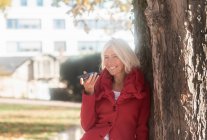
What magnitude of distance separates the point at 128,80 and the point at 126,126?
39 cm

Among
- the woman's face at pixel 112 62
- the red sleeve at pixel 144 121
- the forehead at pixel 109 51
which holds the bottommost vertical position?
the red sleeve at pixel 144 121

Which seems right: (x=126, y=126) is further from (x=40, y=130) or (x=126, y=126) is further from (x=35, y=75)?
(x=35, y=75)

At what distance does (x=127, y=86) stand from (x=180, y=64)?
702 mm

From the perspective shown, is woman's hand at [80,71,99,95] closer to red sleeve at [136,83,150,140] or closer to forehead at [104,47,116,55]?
forehead at [104,47,116,55]

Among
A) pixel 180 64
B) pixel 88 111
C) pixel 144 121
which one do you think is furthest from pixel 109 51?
pixel 180 64

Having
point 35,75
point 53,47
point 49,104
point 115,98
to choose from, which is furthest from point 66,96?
point 53,47

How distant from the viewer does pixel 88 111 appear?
185 inches

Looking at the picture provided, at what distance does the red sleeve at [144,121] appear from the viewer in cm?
470

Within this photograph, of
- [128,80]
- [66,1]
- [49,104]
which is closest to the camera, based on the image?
[128,80]

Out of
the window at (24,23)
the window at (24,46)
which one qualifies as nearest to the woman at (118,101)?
the window at (24,46)

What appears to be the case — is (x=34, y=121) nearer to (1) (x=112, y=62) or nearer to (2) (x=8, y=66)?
(1) (x=112, y=62)

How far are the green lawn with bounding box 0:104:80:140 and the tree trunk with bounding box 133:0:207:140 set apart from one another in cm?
996

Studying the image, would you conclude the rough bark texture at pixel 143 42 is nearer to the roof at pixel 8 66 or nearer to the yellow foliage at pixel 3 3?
the yellow foliage at pixel 3 3

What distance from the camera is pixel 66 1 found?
17.7 meters
